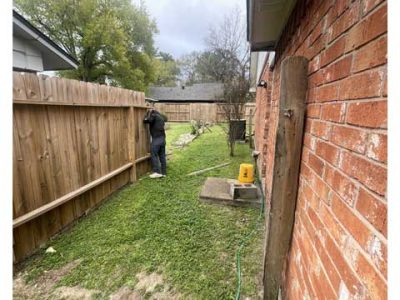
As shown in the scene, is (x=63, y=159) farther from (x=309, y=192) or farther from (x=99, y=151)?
(x=309, y=192)

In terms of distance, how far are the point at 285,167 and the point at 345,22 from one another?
3.14ft

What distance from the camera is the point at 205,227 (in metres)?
3.19

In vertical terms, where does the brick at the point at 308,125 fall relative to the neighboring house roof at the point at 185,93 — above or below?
below

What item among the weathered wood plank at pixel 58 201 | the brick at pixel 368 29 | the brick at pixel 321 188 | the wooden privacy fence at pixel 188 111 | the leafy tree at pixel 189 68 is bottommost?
the weathered wood plank at pixel 58 201

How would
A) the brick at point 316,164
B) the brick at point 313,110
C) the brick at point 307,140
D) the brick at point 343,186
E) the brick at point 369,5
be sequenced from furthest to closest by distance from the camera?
the brick at point 307,140 → the brick at point 313,110 → the brick at point 316,164 → the brick at point 343,186 → the brick at point 369,5

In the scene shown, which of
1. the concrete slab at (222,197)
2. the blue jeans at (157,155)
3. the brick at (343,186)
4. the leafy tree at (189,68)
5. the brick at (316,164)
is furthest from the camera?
the leafy tree at (189,68)

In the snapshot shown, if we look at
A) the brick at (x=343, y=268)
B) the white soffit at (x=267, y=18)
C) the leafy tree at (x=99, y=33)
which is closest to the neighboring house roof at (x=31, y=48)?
the white soffit at (x=267, y=18)

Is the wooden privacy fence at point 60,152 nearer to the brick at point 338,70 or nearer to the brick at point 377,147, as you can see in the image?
the brick at point 338,70

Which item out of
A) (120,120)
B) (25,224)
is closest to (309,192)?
(25,224)

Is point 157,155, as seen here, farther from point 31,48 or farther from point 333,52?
point 333,52

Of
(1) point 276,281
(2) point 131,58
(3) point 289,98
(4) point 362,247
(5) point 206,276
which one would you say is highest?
(2) point 131,58

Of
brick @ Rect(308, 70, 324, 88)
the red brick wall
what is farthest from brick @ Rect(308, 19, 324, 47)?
brick @ Rect(308, 70, 324, 88)

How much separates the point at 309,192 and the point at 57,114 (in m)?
3.13

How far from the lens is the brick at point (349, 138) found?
804 millimetres
